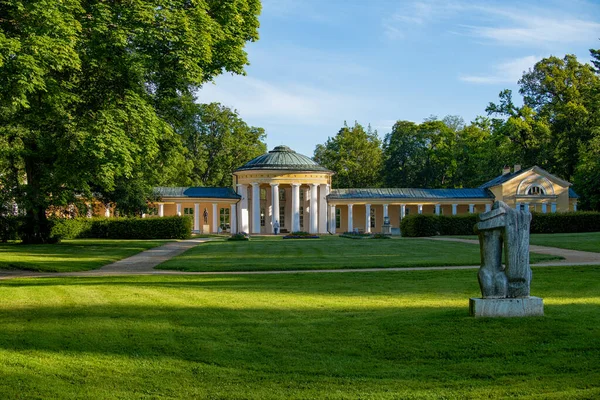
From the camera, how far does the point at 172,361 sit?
300 inches

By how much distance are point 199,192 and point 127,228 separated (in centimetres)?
1631

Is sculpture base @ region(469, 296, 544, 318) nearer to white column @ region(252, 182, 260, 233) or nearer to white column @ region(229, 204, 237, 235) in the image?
white column @ region(252, 182, 260, 233)

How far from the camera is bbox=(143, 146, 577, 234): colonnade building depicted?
62.2m

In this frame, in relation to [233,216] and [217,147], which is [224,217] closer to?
[233,216]

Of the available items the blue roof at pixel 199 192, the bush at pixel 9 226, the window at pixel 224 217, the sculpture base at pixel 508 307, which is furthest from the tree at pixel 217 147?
the sculpture base at pixel 508 307

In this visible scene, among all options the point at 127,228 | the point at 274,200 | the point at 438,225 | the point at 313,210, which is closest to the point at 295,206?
the point at 313,210

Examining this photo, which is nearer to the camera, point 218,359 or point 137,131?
point 218,359

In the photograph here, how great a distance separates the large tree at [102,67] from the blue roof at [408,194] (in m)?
41.2

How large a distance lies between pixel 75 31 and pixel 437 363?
15.8m

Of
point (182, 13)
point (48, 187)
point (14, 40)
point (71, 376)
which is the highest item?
point (182, 13)

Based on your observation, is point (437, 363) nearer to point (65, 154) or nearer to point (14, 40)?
point (14, 40)

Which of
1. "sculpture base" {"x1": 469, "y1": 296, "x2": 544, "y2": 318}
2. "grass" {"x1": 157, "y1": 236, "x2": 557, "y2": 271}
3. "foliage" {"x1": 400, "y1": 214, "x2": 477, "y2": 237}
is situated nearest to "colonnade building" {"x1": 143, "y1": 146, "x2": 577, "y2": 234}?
"foliage" {"x1": 400, "y1": 214, "x2": 477, "y2": 237}

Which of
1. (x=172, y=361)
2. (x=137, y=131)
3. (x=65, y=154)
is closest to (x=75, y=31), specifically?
(x=137, y=131)

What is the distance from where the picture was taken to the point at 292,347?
326 inches
